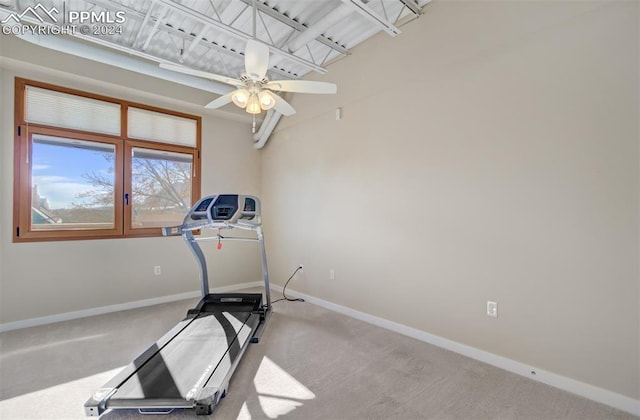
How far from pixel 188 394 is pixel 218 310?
1.55 meters

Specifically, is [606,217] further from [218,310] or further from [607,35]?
[218,310]

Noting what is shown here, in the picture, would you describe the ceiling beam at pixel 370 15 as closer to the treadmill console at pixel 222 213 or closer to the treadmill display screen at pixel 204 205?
the treadmill console at pixel 222 213

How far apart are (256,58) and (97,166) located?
2783 millimetres

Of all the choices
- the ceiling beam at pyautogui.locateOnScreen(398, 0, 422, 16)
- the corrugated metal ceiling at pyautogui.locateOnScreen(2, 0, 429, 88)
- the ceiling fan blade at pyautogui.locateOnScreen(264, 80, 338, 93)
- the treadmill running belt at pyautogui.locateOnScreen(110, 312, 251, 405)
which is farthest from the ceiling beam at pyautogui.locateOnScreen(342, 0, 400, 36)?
the treadmill running belt at pyautogui.locateOnScreen(110, 312, 251, 405)

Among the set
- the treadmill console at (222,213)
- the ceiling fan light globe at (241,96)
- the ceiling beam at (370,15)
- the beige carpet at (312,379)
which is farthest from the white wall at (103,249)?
the ceiling beam at (370,15)

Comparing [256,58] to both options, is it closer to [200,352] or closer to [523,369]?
[200,352]

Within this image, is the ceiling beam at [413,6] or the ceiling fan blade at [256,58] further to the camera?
the ceiling beam at [413,6]

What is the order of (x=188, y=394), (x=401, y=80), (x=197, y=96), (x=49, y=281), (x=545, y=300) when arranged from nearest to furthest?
1. (x=188, y=394)
2. (x=545, y=300)
3. (x=401, y=80)
4. (x=49, y=281)
5. (x=197, y=96)

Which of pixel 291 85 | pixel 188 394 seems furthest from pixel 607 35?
pixel 188 394

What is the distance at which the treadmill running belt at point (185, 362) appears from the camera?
1831 mm

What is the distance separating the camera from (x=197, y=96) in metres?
4.03

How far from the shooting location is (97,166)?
3562 millimetres

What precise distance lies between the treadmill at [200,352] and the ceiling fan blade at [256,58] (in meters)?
1.30

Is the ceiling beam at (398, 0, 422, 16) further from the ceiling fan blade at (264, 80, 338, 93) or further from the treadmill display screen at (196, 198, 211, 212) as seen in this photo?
the treadmill display screen at (196, 198, 211, 212)
